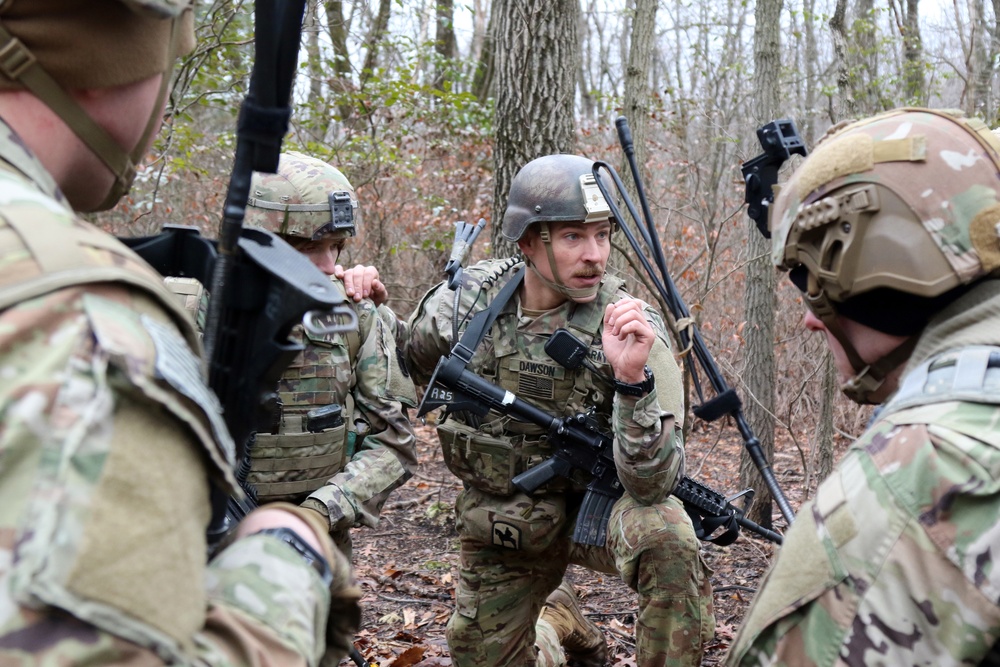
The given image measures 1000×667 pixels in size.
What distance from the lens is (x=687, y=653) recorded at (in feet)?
11.9

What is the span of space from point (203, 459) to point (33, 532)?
242 millimetres

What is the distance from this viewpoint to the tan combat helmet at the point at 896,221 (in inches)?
72.0

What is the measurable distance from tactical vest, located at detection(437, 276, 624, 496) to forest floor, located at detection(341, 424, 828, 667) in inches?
41.1

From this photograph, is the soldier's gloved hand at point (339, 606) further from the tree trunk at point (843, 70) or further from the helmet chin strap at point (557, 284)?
the tree trunk at point (843, 70)

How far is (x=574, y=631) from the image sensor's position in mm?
4387

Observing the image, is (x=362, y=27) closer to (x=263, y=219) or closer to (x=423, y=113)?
(x=423, y=113)

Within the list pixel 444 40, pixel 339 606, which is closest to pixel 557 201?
pixel 339 606

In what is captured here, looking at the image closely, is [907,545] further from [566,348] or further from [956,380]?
[566,348]

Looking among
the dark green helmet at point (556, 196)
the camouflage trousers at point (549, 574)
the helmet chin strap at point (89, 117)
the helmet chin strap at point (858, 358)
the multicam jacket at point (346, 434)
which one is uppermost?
the helmet chin strap at point (89, 117)

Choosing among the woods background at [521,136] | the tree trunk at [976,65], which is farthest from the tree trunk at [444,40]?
the tree trunk at [976,65]

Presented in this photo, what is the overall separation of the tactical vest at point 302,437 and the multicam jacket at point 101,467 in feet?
7.66

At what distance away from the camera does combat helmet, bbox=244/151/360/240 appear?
3.67 metres

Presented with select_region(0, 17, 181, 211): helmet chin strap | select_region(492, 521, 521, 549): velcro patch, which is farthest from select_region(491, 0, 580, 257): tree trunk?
select_region(0, 17, 181, 211): helmet chin strap

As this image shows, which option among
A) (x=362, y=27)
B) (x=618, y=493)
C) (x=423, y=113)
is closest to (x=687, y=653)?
(x=618, y=493)
